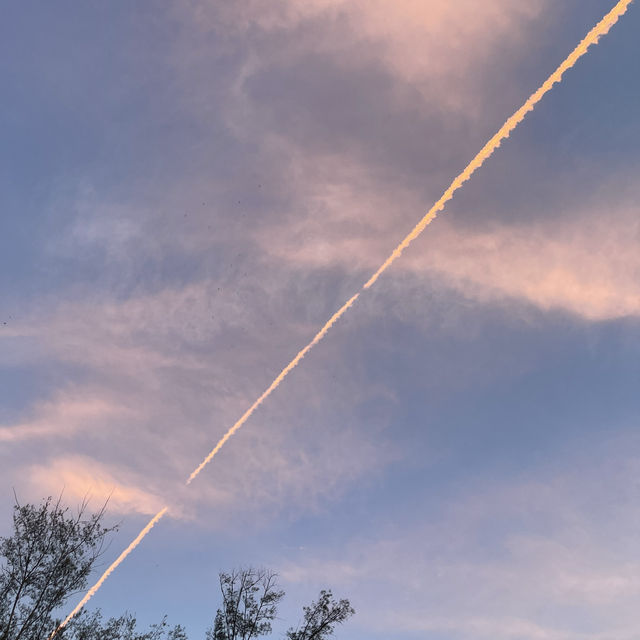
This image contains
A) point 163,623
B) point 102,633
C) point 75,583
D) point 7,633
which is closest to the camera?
point 7,633

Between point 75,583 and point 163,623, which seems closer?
point 75,583

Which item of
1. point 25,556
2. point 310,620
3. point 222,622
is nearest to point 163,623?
point 222,622

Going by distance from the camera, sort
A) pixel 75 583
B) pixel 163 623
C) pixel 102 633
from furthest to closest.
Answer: pixel 163 623 → pixel 102 633 → pixel 75 583

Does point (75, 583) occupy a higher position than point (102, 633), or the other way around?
point (75, 583)

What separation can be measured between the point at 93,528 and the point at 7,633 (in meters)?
7.66

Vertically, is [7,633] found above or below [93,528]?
below

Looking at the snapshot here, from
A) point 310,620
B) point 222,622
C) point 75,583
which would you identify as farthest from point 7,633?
point 310,620

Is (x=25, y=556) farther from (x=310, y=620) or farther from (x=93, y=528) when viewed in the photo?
(x=310, y=620)

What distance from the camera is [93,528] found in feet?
129

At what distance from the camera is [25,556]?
3697cm

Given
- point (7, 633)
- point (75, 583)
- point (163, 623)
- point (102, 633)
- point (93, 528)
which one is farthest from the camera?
point (163, 623)

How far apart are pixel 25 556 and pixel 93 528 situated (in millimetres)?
4455

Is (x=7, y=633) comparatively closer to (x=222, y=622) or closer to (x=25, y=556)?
(x=25, y=556)

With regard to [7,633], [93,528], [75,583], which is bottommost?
[7,633]
